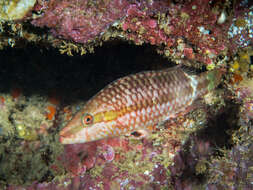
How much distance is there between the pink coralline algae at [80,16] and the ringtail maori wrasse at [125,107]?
0.86 metres

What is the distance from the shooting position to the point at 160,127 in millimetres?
4121

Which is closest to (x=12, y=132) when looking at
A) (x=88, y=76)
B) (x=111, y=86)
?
(x=88, y=76)

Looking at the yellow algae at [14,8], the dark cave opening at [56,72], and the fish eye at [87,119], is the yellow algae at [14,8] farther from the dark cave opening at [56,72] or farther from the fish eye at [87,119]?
the dark cave opening at [56,72]

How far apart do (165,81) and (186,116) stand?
4.02ft

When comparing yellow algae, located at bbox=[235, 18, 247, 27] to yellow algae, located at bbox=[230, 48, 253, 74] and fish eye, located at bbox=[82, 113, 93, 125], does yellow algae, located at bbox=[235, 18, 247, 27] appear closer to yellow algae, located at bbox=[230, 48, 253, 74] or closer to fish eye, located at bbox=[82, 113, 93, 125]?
yellow algae, located at bbox=[230, 48, 253, 74]

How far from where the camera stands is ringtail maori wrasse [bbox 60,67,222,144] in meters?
3.01

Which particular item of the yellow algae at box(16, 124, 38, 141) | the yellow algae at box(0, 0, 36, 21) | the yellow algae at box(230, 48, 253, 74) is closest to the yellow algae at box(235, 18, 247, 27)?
the yellow algae at box(230, 48, 253, 74)

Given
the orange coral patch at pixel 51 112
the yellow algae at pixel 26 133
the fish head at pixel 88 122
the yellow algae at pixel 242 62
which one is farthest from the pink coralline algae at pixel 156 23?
the yellow algae at pixel 26 133

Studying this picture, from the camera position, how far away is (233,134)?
130 inches

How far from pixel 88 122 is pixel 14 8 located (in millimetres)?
1833

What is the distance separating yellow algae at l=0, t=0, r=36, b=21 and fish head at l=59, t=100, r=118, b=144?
152cm

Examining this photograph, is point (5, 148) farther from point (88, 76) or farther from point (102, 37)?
point (102, 37)

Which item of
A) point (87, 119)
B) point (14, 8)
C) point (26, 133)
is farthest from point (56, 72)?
point (87, 119)

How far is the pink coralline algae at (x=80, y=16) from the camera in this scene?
257cm
